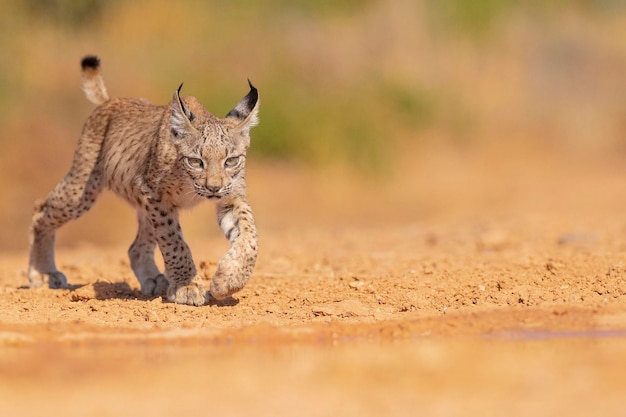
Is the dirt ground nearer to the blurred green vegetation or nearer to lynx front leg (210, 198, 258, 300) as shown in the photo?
lynx front leg (210, 198, 258, 300)

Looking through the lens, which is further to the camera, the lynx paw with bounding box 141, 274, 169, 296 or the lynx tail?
the lynx tail

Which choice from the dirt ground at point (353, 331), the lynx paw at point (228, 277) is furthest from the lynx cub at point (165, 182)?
the dirt ground at point (353, 331)

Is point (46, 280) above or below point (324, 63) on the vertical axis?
below

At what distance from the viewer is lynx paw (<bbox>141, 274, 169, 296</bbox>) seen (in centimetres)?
924

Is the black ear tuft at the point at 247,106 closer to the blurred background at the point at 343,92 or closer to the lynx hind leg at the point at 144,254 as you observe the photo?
the lynx hind leg at the point at 144,254

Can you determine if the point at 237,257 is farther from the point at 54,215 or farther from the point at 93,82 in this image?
the point at 93,82

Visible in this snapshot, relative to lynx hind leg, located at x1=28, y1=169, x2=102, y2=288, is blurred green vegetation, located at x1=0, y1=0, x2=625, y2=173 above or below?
above

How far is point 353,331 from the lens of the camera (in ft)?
23.5

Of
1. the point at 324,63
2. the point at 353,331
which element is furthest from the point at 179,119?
the point at 324,63

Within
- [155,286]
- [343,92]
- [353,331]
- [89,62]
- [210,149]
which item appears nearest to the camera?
[353,331]

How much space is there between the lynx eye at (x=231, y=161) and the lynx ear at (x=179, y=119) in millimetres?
372

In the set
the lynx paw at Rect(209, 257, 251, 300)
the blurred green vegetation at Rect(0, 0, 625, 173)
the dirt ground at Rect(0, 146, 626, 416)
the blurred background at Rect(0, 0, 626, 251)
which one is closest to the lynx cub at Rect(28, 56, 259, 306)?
the lynx paw at Rect(209, 257, 251, 300)

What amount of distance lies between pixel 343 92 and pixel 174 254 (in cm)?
1350

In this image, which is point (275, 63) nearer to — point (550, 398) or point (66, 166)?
point (66, 166)
